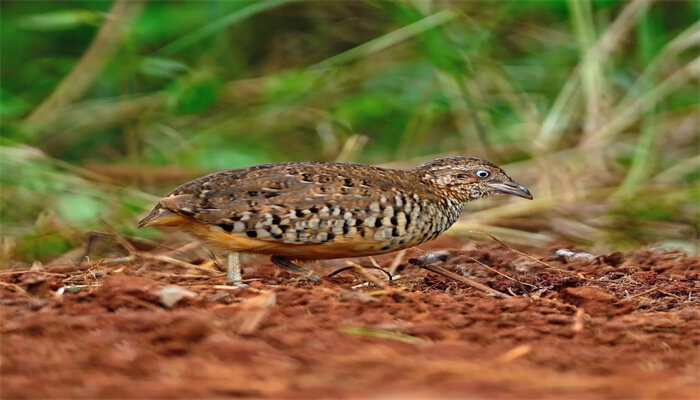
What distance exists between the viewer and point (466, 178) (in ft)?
17.6

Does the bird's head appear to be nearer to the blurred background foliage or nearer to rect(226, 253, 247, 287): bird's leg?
rect(226, 253, 247, 287): bird's leg

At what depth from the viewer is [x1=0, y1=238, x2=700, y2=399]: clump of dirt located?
260cm

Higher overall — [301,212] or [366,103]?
[366,103]

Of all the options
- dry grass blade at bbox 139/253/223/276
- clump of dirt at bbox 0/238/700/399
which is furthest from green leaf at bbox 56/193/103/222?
clump of dirt at bbox 0/238/700/399

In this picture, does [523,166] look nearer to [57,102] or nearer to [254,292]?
[57,102]

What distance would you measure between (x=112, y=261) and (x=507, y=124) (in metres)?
4.90

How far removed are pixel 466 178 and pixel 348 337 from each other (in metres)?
2.36

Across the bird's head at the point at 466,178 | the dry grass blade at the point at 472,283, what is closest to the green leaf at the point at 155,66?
the bird's head at the point at 466,178

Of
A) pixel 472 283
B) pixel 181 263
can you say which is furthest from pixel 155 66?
pixel 472 283

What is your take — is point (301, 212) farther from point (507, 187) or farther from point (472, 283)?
point (507, 187)

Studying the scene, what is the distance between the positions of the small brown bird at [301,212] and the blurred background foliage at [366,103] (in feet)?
5.78

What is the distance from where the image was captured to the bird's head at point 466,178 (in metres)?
5.30

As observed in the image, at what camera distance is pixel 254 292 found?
4012 mm

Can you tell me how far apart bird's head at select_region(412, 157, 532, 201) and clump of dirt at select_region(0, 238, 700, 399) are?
0.67m
